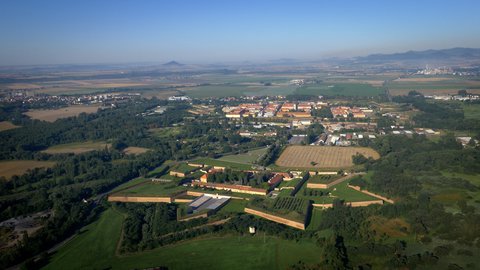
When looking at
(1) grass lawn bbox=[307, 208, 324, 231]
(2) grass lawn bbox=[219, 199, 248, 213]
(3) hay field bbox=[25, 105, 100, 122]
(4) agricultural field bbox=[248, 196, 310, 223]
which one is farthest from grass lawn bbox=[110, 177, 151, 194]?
(3) hay field bbox=[25, 105, 100, 122]

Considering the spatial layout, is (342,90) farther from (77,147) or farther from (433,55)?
(433,55)

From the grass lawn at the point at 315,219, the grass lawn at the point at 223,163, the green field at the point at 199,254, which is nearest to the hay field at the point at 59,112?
the grass lawn at the point at 223,163

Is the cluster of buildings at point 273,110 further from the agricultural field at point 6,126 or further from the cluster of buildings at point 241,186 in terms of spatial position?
the agricultural field at point 6,126

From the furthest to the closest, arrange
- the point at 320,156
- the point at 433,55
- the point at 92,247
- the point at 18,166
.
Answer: the point at 433,55 < the point at 320,156 < the point at 18,166 < the point at 92,247

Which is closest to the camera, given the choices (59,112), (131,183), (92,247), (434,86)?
(92,247)

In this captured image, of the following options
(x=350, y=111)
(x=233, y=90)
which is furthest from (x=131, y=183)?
(x=233, y=90)

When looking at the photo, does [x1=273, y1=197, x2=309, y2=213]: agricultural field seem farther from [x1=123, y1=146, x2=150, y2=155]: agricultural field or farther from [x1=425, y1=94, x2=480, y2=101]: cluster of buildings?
[x1=425, y1=94, x2=480, y2=101]: cluster of buildings

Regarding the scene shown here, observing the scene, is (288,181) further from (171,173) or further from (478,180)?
(478,180)

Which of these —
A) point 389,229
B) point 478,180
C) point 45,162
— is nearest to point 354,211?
point 389,229
